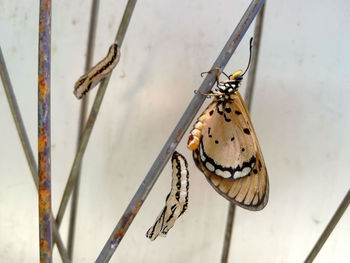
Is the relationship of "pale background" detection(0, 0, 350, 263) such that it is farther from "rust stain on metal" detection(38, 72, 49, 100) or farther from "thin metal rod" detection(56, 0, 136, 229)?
"rust stain on metal" detection(38, 72, 49, 100)

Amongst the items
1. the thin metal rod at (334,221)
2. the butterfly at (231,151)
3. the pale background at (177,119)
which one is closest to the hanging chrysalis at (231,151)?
the butterfly at (231,151)

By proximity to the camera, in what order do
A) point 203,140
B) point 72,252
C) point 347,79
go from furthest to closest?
1. point 72,252
2. point 347,79
3. point 203,140

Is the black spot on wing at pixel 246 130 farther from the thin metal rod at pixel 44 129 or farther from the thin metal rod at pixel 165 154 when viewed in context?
the thin metal rod at pixel 44 129

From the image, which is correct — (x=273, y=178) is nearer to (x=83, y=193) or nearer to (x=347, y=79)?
(x=347, y=79)

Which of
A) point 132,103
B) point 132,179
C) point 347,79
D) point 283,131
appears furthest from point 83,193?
point 347,79

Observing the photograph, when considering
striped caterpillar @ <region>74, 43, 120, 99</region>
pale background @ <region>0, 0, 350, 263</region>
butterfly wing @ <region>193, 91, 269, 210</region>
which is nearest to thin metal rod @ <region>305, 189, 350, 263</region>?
butterfly wing @ <region>193, 91, 269, 210</region>

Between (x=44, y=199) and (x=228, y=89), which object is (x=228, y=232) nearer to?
(x=228, y=89)
